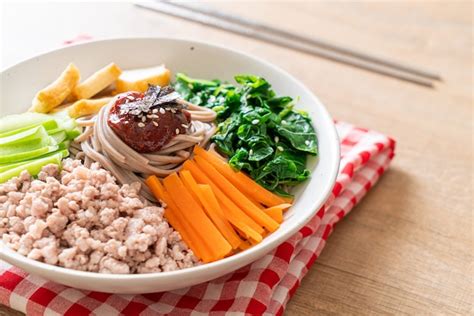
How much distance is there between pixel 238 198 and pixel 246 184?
0.11m

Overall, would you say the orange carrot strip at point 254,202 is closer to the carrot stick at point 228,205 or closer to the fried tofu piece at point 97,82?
the carrot stick at point 228,205

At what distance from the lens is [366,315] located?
9.45 ft

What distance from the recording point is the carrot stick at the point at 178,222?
2.66m

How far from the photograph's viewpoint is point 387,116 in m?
4.39

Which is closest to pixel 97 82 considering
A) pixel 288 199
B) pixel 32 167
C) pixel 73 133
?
pixel 73 133

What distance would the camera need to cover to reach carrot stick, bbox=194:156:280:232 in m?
2.81

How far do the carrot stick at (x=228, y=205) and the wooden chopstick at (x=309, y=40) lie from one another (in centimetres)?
257

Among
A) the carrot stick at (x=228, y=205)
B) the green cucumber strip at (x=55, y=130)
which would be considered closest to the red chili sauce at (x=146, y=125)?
the carrot stick at (x=228, y=205)

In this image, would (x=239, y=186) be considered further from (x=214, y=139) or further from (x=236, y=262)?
(x=236, y=262)

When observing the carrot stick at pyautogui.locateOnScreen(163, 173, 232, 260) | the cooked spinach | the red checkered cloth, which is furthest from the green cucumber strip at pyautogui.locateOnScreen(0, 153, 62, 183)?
the cooked spinach

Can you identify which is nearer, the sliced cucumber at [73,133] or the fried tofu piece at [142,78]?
the sliced cucumber at [73,133]

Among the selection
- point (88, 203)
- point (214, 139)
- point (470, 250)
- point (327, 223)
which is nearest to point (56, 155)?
point (88, 203)

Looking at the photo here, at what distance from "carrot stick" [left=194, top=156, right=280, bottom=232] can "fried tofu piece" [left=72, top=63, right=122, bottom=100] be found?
90cm

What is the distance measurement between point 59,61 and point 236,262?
1921mm
